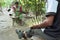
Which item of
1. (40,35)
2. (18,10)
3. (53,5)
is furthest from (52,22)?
(18,10)

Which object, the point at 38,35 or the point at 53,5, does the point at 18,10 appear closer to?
the point at 38,35

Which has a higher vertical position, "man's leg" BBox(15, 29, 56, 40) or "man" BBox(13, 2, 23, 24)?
"man's leg" BBox(15, 29, 56, 40)

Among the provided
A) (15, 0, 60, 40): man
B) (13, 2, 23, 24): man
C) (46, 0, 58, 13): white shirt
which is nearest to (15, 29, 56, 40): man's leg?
(15, 0, 60, 40): man

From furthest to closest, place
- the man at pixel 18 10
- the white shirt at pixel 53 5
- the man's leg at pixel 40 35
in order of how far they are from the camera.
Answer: the man at pixel 18 10, the man's leg at pixel 40 35, the white shirt at pixel 53 5

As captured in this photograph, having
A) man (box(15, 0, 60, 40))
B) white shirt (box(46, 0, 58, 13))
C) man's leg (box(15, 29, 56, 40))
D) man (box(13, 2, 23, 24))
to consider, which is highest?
white shirt (box(46, 0, 58, 13))

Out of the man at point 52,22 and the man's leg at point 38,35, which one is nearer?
the man at point 52,22

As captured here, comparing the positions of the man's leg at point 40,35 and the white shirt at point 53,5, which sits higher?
the white shirt at point 53,5

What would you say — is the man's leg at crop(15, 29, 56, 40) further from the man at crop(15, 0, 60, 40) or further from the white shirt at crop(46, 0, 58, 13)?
the white shirt at crop(46, 0, 58, 13)

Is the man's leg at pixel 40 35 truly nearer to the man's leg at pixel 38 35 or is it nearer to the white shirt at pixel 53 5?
the man's leg at pixel 38 35

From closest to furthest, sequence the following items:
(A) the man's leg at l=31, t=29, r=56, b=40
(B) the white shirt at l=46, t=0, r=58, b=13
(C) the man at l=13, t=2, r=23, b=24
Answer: (B) the white shirt at l=46, t=0, r=58, b=13
(A) the man's leg at l=31, t=29, r=56, b=40
(C) the man at l=13, t=2, r=23, b=24

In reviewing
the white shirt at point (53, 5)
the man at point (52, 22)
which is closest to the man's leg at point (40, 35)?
the man at point (52, 22)

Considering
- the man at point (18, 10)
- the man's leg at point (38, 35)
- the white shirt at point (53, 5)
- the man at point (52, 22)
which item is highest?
the white shirt at point (53, 5)

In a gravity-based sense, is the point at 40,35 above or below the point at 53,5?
below

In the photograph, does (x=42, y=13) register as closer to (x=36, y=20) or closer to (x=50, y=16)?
(x=36, y=20)
